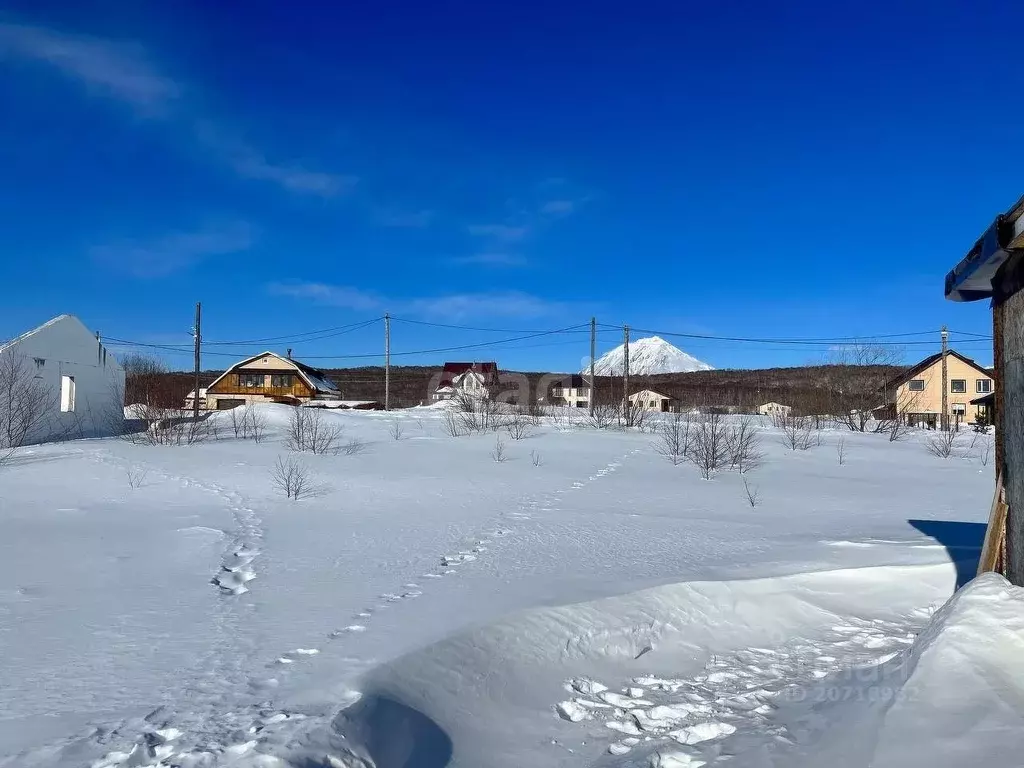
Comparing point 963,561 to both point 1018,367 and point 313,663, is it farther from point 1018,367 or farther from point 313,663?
point 313,663

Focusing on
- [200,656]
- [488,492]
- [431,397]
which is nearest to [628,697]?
[200,656]

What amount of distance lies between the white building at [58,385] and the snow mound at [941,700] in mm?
21277

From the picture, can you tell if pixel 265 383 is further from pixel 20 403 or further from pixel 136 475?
pixel 136 475

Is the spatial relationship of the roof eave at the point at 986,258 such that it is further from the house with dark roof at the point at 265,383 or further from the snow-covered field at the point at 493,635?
the house with dark roof at the point at 265,383

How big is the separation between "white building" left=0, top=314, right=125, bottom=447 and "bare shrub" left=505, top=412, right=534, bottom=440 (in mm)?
14133

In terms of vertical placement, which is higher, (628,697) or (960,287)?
(960,287)

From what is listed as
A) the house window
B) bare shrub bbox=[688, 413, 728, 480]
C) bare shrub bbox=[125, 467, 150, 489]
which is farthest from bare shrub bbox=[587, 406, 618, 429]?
the house window

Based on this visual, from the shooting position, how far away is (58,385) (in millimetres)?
21453

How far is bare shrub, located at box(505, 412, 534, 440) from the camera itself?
2159 cm

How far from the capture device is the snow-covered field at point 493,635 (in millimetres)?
3053

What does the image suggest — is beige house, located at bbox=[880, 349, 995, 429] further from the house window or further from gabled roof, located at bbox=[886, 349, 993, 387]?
the house window

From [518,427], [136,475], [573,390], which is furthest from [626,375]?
[573,390]

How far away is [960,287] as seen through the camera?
5035 millimetres

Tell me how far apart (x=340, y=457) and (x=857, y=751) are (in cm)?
1443
